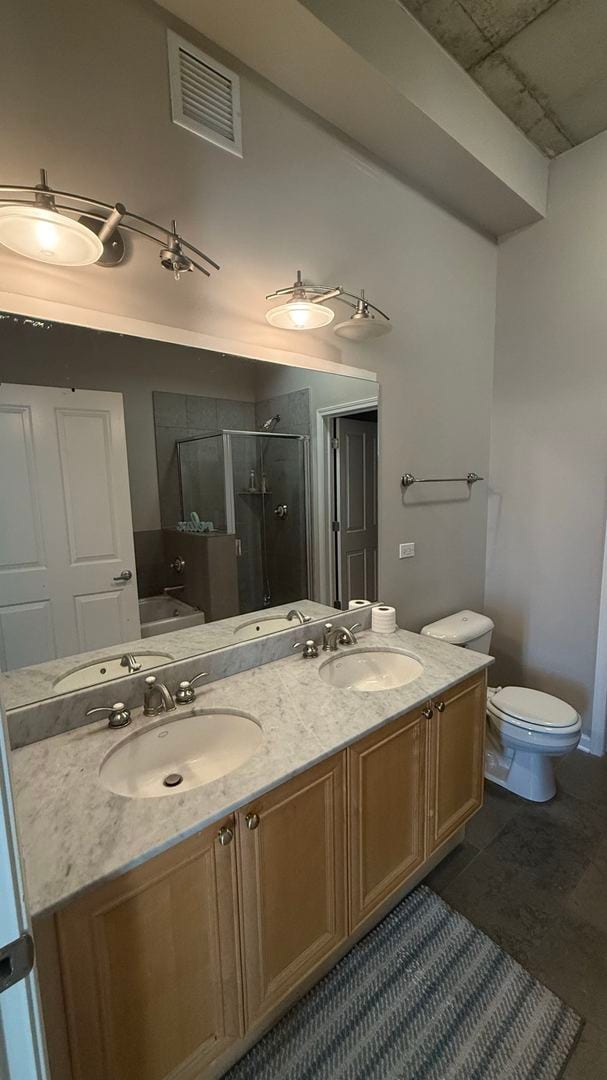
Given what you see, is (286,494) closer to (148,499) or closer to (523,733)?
(148,499)

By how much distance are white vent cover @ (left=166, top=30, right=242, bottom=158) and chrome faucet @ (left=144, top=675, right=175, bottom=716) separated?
176 centimetres

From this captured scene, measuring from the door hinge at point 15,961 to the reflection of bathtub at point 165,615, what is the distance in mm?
969

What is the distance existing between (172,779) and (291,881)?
41 cm

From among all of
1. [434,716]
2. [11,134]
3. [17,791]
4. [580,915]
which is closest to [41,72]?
[11,134]

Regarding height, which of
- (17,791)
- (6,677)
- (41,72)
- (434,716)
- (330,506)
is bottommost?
(434,716)

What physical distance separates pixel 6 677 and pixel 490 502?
8.83ft

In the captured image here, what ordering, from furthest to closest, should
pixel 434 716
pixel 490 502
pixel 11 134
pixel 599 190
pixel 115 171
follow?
pixel 490 502, pixel 599 190, pixel 434 716, pixel 115 171, pixel 11 134

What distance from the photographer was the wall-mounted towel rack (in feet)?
A: 7.60

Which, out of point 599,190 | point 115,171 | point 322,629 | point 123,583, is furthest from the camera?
point 599,190

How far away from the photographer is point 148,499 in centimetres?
144

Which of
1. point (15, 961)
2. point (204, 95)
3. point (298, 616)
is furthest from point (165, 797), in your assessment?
point (204, 95)

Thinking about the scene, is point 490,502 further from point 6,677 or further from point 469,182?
point 6,677

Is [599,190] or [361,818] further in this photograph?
[599,190]

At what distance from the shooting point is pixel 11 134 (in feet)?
3.79
